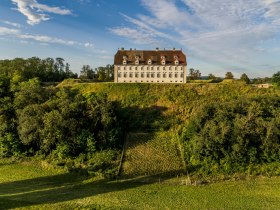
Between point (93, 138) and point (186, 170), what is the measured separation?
40.7 feet

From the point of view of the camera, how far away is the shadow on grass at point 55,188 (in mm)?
24109

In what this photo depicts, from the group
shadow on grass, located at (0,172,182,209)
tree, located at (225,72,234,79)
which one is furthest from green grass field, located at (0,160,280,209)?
tree, located at (225,72,234,79)

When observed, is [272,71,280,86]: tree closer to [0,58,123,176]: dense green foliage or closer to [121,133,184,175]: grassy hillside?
[121,133,184,175]: grassy hillside

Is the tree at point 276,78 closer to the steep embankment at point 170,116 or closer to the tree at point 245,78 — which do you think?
the steep embankment at point 170,116

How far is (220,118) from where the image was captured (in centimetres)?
3400

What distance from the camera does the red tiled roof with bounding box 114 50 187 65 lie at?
54.6 meters

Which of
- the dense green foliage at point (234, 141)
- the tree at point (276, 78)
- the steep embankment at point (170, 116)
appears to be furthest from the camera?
the tree at point (276, 78)

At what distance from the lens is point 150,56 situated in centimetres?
5534

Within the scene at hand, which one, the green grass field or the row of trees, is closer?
the green grass field

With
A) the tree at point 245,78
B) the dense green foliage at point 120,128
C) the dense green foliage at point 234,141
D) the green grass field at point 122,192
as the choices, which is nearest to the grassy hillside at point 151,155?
the dense green foliage at point 120,128

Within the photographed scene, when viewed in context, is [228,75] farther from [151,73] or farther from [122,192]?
[122,192]

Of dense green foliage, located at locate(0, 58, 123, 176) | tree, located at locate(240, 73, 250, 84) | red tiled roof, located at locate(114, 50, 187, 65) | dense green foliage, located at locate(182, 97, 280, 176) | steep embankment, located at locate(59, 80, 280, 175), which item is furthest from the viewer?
tree, located at locate(240, 73, 250, 84)

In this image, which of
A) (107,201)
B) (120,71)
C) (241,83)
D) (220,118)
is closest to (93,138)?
(107,201)

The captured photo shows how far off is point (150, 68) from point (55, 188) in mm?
33278
